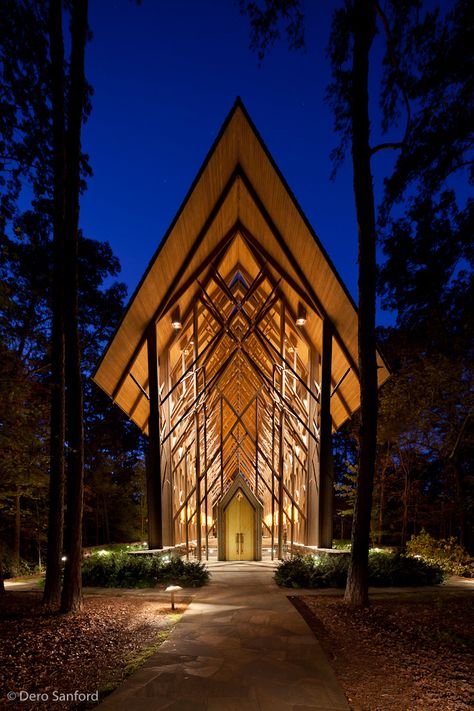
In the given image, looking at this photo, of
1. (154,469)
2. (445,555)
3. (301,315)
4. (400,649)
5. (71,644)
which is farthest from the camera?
(445,555)

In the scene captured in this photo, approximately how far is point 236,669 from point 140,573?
6.13 metres

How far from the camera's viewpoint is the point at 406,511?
77.3 ft

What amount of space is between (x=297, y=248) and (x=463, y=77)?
5.17 metres

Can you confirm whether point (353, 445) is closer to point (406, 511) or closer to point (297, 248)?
point (406, 511)

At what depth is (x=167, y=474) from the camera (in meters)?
14.1

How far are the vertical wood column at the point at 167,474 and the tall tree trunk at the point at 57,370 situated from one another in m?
5.83

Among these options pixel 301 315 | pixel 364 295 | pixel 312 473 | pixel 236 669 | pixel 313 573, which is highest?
pixel 301 315

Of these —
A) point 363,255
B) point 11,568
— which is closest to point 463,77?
point 363,255

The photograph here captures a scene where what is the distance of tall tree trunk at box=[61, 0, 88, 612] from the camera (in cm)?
664

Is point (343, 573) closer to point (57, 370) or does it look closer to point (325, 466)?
point (325, 466)

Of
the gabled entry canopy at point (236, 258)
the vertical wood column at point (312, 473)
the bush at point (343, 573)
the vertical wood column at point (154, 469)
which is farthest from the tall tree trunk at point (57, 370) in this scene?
the vertical wood column at point (312, 473)

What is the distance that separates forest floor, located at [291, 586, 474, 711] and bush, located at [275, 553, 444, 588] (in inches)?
53.6

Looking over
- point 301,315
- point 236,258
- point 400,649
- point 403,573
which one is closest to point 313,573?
point 403,573

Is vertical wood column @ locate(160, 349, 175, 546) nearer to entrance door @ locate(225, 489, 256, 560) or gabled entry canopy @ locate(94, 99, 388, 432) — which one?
gabled entry canopy @ locate(94, 99, 388, 432)
